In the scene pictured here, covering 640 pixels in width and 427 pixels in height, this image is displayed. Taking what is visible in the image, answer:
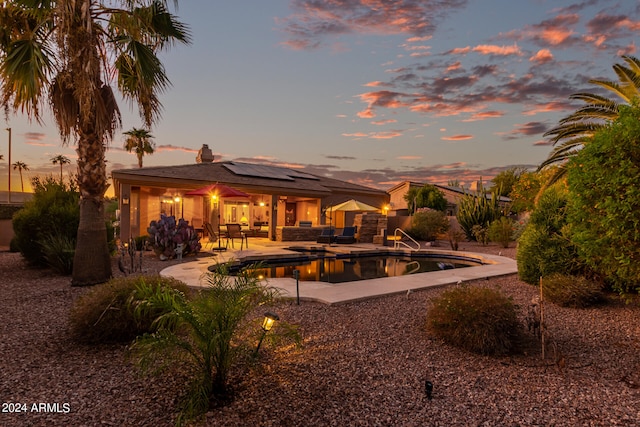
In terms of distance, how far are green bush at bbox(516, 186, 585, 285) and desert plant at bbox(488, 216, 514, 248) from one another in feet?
31.4

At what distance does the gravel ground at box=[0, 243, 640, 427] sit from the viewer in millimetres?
2934

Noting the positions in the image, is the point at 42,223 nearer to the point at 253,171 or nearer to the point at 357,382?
the point at 357,382

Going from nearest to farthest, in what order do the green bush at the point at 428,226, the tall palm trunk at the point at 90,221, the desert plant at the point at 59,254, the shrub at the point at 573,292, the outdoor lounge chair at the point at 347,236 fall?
the shrub at the point at 573,292, the tall palm trunk at the point at 90,221, the desert plant at the point at 59,254, the outdoor lounge chair at the point at 347,236, the green bush at the point at 428,226

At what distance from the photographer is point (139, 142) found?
36188 mm

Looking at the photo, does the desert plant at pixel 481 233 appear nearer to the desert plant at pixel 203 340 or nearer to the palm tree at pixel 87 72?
the palm tree at pixel 87 72

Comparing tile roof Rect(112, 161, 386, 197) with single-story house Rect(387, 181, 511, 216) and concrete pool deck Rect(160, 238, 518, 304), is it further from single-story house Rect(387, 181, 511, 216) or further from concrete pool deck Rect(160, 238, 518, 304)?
single-story house Rect(387, 181, 511, 216)

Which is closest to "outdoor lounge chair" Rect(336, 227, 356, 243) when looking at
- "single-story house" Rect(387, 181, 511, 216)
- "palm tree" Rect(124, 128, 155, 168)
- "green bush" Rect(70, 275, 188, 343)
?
"green bush" Rect(70, 275, 188, 343)

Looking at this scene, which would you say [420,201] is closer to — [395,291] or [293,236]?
[293,236]

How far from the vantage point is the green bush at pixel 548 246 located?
729 centimetres

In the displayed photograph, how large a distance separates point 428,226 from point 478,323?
17.2 metres

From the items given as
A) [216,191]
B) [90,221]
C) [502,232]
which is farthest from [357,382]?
[502,232]

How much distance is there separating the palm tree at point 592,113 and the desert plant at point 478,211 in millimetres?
7966

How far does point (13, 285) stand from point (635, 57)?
18.0 metres

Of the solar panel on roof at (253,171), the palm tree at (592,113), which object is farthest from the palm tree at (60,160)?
the palm tree at (592,113)
